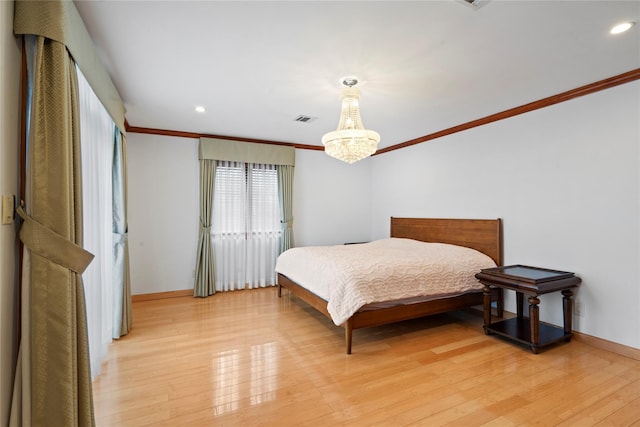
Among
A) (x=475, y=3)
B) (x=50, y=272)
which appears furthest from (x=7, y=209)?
(x=475, y=3)

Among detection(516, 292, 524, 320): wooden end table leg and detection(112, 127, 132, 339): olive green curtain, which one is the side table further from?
detection(112, 127, 132, 339): olive green curtain

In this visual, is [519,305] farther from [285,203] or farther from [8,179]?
A: [8,179]

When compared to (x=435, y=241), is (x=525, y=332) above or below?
below

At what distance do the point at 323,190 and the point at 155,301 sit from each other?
10.7 ft

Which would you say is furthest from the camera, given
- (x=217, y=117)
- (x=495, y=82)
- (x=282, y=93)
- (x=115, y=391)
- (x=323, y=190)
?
(x=323, y=190)

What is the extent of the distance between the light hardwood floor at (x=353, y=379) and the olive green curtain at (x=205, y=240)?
112 cm

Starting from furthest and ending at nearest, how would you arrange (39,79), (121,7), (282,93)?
(282,93)
(121,7)
(39,79)

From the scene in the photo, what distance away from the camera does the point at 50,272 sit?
1.41 m

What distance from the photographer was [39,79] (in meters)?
1.41

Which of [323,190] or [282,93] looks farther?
[323,190]

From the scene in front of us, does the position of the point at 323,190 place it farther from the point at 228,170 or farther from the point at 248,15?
the point at 248,15

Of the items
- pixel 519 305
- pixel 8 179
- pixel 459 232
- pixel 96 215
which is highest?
pixel 8 179

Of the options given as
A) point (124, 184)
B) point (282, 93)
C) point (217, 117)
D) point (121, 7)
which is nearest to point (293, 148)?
point (217, 117)

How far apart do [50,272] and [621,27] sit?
3667mm
